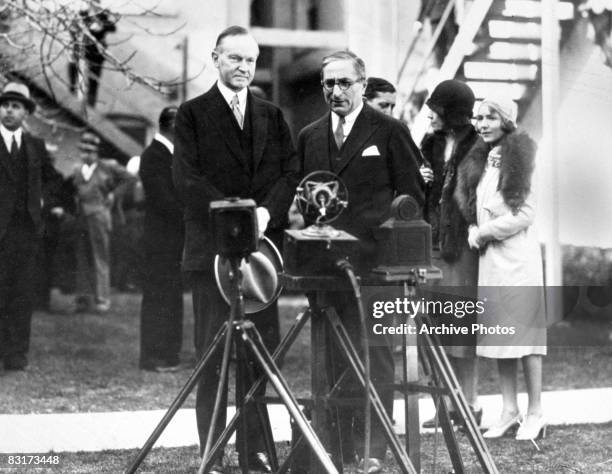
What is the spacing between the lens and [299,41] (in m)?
11.1

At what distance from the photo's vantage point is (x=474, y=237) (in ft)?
17.6

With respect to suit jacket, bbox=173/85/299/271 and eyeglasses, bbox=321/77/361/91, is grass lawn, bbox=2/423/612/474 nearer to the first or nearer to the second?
suit jacket, bbox=173/85/299/271

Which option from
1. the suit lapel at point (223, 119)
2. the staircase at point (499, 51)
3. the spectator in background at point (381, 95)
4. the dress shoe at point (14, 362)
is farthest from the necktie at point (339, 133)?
the dress shoe at point (14, 362)

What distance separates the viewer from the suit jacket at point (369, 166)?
178 inches

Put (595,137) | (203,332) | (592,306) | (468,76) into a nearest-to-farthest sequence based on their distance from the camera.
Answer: (203,332), (595,137), (468,76), (592,306)

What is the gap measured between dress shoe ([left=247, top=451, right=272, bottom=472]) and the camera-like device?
3.76ft

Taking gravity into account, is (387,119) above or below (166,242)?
above

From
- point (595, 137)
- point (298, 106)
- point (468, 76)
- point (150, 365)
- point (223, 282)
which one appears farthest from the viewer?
point (298, 106)

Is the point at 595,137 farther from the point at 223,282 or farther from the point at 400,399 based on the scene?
the point at 223,282

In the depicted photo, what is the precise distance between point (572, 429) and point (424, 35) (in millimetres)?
2854

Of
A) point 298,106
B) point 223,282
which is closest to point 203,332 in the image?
point 223,282

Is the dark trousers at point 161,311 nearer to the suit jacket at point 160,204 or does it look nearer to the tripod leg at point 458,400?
the suit jacket at point 160,204

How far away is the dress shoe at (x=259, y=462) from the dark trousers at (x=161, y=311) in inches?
112

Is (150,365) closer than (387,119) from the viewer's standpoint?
No
